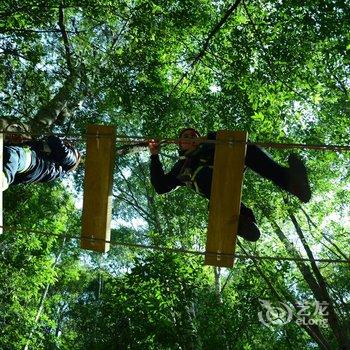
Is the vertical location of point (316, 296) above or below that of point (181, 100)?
below

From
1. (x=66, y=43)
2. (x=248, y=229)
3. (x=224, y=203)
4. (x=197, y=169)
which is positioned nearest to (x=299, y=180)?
(x=248, y=229)

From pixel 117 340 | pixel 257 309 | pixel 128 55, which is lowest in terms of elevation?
pixel 117 340

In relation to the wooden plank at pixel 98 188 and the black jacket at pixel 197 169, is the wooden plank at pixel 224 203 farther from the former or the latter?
the wooden plank at pixel 98 188

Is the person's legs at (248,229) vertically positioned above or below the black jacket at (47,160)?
below

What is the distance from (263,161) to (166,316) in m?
3.15

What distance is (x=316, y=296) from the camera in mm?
9938

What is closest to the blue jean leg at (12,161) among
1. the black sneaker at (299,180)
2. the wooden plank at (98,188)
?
the wooden plank at (98,188)

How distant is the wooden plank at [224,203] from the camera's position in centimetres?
306

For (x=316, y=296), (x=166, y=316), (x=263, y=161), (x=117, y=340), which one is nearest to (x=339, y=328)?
(x=316, y=296)

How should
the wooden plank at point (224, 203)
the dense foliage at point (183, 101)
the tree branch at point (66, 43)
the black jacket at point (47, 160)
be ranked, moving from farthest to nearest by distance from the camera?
1. the tree branch at point (66, 43)
2. the dense foliage at point (183, 101)
3. the black jacket at point (47, 160)
4. the wooden plank at point (224, 203)

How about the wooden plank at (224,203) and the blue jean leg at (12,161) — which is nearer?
the wooden plank at (224,203)

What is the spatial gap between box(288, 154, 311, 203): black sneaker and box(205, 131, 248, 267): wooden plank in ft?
1.89

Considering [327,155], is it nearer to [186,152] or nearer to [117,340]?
[186,152]

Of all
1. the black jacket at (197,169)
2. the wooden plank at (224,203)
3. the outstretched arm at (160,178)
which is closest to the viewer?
the wooden plank at (224,203)
